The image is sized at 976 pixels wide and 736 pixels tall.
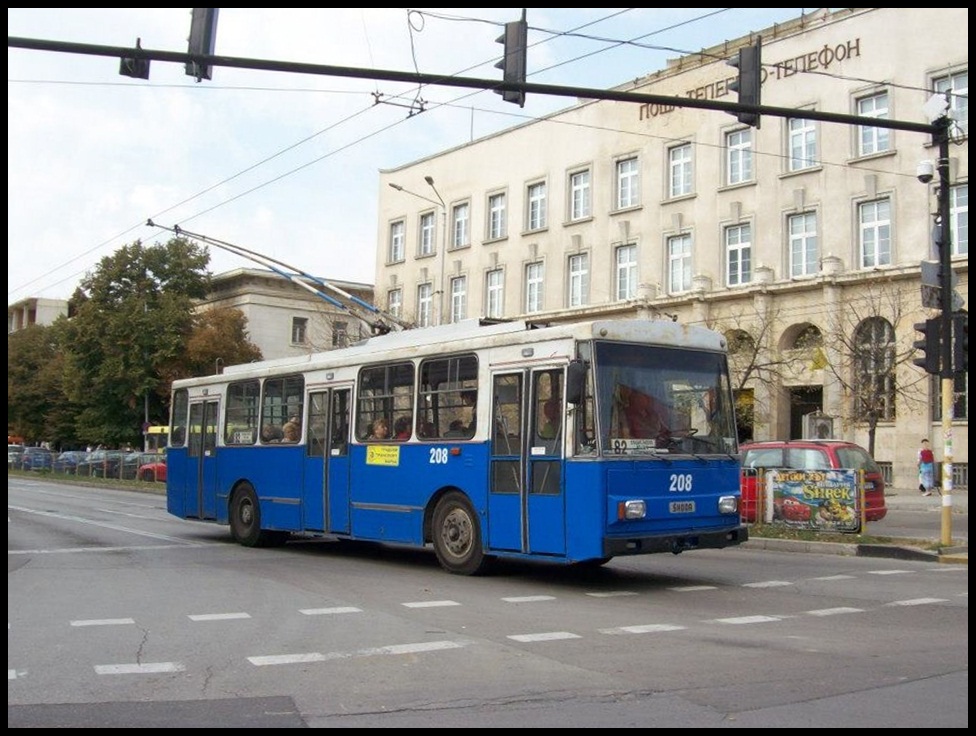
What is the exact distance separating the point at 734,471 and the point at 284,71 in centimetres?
655

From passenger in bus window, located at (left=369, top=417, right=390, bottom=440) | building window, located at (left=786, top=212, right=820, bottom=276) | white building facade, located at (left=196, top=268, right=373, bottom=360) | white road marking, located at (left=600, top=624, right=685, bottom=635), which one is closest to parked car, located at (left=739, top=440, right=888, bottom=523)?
passenger in bus window, located at (left=369, top=417, right=390, bottom=440)

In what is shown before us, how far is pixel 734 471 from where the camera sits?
494 inches

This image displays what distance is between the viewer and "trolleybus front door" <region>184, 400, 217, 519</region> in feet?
60.9

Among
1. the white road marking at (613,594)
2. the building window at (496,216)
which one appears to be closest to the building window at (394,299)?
the building window at (496,216)

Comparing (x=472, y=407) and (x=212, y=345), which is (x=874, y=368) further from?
(x=212, y=345)

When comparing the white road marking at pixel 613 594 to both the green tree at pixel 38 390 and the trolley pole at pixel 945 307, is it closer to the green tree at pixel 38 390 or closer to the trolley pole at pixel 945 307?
the trolley pole at pixel 945 307

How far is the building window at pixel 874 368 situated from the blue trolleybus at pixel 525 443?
23.4m

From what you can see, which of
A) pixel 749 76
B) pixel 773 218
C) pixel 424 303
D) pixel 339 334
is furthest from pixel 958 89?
pixel 424 303

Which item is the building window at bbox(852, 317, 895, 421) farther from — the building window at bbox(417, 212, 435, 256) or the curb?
the building window at bbox(417, 212, 435, 256)

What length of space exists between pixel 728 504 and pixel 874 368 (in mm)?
24808

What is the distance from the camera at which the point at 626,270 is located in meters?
44.7

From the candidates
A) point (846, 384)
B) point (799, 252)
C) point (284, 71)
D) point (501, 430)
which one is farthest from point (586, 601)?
point (799, 252)

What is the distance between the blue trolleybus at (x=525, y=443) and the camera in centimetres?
1152

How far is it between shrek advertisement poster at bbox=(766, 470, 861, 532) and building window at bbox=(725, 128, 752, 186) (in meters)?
23.6
